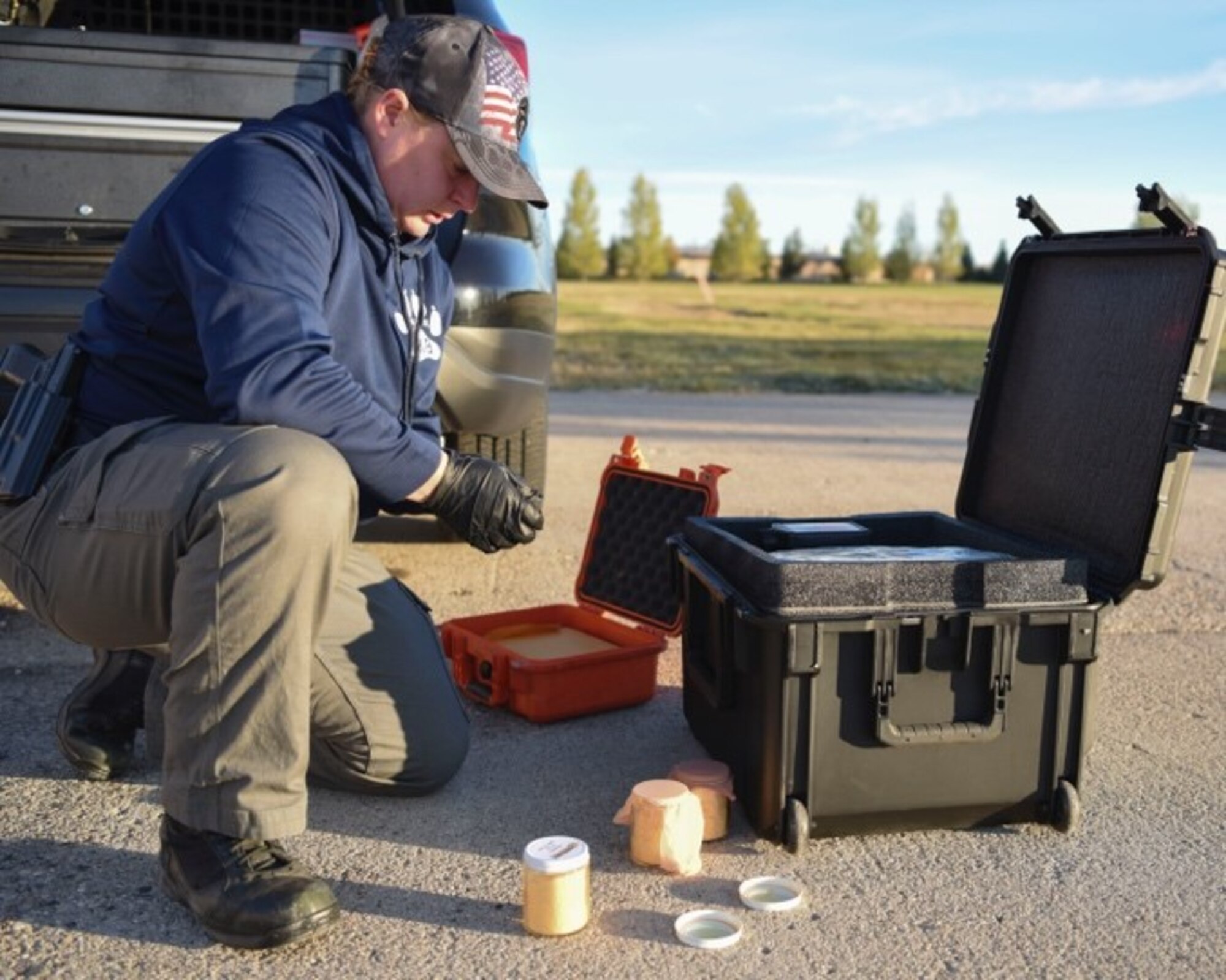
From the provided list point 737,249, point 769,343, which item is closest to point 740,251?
point 737,249

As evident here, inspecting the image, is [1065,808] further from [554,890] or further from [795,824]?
[554,890]

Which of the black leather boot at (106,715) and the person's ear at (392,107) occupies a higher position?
the person's ear at (392,107)

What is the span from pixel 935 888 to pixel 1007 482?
1.18 m

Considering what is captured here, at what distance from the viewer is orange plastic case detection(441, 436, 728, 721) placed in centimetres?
331

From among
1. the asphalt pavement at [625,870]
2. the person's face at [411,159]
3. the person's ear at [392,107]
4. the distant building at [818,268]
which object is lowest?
the asphalt pavement at [625,870]

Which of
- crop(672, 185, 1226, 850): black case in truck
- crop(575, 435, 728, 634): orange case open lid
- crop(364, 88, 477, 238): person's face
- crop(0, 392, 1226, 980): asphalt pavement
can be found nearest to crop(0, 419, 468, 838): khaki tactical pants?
crop(0, 392, 1226, 980): asphalt pavement

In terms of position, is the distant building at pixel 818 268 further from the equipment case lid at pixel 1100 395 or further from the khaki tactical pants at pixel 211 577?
the khaki tactical pants at pixel 211 577

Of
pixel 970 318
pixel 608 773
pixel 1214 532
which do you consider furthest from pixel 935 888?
pixel 970 318

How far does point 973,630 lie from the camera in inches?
102

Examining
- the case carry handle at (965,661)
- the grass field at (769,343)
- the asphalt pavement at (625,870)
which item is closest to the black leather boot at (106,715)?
the asphalt pavement at (625,870)

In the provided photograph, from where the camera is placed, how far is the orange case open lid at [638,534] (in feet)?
11.8

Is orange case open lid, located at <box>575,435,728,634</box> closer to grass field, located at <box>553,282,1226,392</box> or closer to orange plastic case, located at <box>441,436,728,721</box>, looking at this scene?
orange plastic case, located at <box>441,436,728,721</box>

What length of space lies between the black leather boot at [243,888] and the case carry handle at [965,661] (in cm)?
105

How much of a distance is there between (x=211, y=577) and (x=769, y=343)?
1653 centimetres
